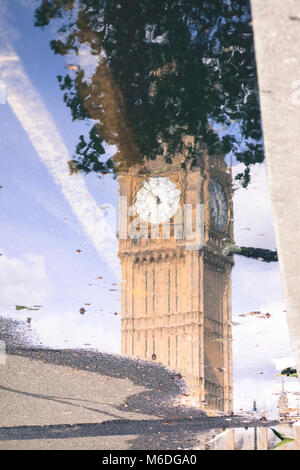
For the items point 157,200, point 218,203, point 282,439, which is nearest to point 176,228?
point 218,203

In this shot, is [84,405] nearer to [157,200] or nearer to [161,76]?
[157,200]

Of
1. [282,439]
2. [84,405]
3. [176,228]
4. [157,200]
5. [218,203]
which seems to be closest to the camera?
[282,439]

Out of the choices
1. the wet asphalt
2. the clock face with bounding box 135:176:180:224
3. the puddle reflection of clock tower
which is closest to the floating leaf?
the wet asphalt

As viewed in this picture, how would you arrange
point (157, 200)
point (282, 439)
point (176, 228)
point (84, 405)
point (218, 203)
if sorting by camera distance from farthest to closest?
point (176, 228) → point (218, 203) → point (157, 200) → point (84, 405) → point (282, 439)

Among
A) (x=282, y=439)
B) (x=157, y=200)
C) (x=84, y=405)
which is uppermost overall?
(x=157, y=200)

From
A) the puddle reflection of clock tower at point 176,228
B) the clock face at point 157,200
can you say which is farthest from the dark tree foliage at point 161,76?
the clock face at point 157,200

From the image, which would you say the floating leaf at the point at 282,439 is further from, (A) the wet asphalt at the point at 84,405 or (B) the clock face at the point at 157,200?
(B) the clock face at the point at 157,200

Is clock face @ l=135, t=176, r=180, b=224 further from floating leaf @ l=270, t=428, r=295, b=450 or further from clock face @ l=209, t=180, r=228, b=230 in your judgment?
floating leaf @ l=270, t=428, r=295, b=450

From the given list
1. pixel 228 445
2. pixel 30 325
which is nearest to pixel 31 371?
pixel 30 325
